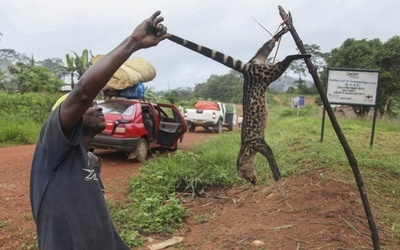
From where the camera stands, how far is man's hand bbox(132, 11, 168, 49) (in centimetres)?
152

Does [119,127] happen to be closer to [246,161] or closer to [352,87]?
[352,87]

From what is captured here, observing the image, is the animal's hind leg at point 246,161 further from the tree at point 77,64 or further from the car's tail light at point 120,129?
the tree at point 77,64

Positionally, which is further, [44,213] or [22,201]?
[22,201]

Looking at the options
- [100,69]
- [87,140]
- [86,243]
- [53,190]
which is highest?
[100,69]

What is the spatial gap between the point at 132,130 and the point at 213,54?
584cm

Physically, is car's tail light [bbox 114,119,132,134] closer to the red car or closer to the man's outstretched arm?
the red car

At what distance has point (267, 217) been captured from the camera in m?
4.59

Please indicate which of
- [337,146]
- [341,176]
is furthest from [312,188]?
[337,146]

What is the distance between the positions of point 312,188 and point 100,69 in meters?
4.24

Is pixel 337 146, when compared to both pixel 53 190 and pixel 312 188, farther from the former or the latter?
pixel 53 190

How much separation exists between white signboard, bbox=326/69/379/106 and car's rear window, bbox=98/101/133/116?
172 inches

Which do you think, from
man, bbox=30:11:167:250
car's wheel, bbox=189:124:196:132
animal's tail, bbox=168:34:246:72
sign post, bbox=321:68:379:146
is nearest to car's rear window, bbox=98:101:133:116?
sign post, bbox=321:68:379:146

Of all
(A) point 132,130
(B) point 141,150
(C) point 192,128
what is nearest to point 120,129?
(A) point 132,130

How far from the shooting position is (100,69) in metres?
1.47
